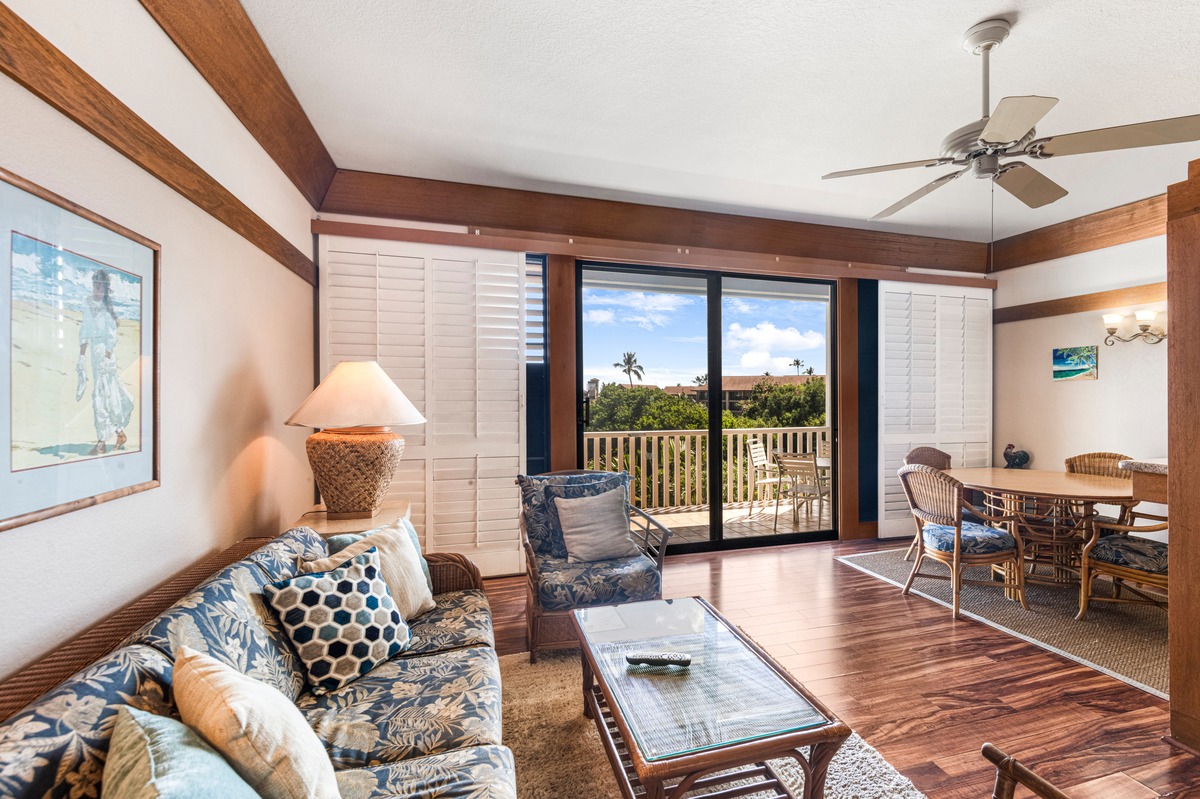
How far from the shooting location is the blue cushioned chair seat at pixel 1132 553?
2.85 metres

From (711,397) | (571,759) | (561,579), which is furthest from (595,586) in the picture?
(711,397)

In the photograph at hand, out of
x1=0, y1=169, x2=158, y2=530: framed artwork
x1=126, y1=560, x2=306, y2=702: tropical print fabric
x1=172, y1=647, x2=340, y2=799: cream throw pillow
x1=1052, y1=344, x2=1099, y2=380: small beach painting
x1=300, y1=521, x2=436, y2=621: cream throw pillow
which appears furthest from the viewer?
x1=1052, y1=344, x2=1099, y2=380: small beach painting

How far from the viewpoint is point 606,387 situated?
187 inches

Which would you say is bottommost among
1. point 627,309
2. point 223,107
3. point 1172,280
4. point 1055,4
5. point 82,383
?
point 82,383

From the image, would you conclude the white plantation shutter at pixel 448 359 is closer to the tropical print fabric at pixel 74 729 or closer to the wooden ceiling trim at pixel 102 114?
the wooden ceiling trim at pixel 102 114

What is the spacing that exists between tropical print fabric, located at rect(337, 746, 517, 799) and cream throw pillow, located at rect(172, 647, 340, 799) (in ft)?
0.63

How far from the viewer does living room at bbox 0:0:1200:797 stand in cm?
165

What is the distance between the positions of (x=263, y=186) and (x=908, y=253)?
17.1ft

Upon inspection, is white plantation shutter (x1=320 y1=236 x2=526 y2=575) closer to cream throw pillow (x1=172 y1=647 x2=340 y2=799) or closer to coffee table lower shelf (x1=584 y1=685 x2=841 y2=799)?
coffee table lower shelf (x1=584 y1=685 x2=841 y2=799)

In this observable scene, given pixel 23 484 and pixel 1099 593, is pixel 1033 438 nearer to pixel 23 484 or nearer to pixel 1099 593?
pixel 1099 593

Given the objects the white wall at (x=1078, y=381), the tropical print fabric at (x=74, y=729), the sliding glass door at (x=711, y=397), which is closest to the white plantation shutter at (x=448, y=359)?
the sliding glass door at (x=711, y=397)

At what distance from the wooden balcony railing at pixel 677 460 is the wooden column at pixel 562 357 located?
0.88 m

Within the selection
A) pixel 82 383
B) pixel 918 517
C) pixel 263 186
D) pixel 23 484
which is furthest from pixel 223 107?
pixel 918 517

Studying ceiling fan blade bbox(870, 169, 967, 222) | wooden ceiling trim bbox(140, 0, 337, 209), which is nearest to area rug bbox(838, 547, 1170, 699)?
ceiling fan blade bbox(870, 169, 967, 222)
